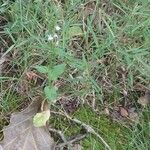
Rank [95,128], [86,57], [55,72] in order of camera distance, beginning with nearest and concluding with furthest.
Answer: [55,72]
[95,128]
[86,57]

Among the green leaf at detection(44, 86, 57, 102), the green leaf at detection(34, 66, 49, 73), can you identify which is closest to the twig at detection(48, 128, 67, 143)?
the green leaf at detection(44, 86, 57, 102)

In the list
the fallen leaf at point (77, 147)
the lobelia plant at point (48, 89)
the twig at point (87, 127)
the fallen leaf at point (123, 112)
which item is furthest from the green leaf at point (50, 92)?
the fallen leaf at point (123, 112)

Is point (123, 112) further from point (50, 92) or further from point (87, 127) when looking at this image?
point (50, 92)

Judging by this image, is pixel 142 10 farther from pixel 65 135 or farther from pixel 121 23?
pixel 65 135

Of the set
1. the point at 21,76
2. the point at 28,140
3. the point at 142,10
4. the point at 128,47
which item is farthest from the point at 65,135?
the point at 142,10

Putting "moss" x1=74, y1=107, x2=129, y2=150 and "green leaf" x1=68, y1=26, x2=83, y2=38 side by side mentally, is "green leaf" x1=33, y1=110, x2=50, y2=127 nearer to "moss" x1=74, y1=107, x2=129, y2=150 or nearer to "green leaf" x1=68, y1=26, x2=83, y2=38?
"moss" x1=74, y1=107, x2=129, y2=150

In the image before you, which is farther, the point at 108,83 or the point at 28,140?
the point at 108,83

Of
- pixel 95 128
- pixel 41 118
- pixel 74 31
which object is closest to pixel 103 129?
pixel 95 128
